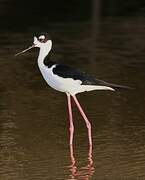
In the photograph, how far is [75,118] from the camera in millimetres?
10445

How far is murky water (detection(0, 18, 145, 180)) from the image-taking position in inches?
311


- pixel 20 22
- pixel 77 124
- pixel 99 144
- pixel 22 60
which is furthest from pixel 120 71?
pixel 20 22

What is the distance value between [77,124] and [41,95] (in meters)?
1.84

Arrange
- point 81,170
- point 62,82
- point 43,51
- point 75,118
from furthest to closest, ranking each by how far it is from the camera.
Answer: point 75,118 < point 43,51 < point 62,82 < point 81,170

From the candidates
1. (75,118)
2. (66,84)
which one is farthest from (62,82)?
(75,118)

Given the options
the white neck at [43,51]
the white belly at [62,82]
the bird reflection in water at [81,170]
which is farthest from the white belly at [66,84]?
the bird reflection in water at [81,170]

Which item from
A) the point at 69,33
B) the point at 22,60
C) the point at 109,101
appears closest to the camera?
the point at 109,101

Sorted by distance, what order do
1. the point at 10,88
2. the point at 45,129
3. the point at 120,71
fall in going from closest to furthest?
the point at 45,129 → the point at 10,88 → the point at 120,71

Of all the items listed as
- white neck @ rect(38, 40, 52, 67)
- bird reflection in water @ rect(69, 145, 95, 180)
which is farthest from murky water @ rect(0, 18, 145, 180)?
white neck @ rect(38, 40, 52, 67)

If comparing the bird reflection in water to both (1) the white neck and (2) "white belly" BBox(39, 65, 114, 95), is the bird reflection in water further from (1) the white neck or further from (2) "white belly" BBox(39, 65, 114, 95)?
(1) the white neck

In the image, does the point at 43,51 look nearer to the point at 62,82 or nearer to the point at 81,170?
the point at 62,82

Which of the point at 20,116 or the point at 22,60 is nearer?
the point at 20,116

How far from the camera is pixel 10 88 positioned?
40.5 ft

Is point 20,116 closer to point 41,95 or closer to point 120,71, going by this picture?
point 41,95
